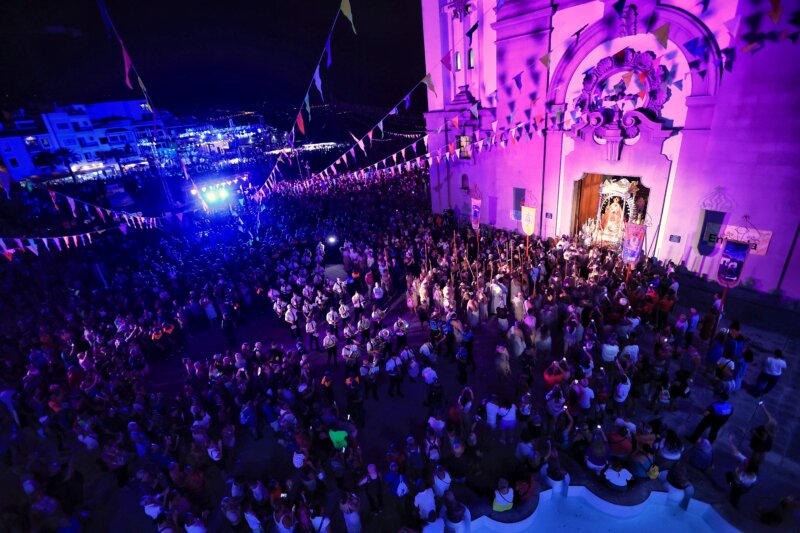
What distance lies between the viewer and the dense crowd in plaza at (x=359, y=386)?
6.36 m

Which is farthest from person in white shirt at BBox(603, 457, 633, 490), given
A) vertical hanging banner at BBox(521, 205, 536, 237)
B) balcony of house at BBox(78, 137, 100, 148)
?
balcony of house at BBox(78, 137, 100, 148)

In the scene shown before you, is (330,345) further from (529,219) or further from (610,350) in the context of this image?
(529,219)

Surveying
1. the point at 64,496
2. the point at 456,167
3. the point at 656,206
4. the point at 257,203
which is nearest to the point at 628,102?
the point at 656,206

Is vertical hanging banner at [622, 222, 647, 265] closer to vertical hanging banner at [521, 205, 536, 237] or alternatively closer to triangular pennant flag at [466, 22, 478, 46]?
vertical hanging banner at [521, 205, 536, 237]

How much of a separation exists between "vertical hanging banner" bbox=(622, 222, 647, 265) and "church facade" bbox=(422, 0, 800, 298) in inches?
50.9

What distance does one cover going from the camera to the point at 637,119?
12.3 meters

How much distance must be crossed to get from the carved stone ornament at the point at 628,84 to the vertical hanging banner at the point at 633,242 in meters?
3.56

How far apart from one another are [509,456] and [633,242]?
8.61 metres

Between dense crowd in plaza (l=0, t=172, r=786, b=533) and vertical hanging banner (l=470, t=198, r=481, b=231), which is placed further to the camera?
vertical hanging banner (l=470, t=198, r=481, b=231)

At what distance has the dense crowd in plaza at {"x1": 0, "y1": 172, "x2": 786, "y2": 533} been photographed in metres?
6.36

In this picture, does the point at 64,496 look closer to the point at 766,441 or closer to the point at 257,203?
the point at 766,441

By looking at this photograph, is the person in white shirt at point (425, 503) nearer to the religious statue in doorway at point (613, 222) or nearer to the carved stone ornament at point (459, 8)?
the religious statue in doorway at point (613, 222)

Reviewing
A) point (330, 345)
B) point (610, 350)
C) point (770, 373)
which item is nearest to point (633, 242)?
point (770, 373)

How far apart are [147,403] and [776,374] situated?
43.1 ft
